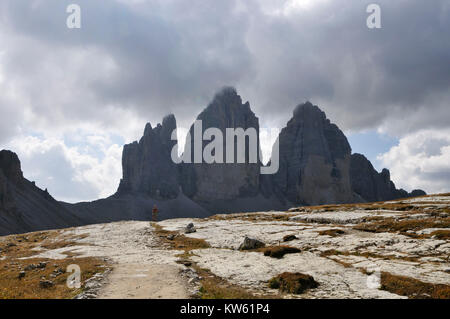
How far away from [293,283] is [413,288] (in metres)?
5.34

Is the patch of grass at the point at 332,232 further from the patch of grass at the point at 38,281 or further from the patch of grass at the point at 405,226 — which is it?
the patch of grass at the point at 38,281

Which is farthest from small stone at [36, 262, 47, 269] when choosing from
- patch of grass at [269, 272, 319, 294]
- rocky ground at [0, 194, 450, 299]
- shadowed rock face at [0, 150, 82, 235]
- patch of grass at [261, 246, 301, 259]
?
shadowed rock face at [0, 150, 82, 235]

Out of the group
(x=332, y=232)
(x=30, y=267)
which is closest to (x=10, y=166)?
(x=30, y=267)

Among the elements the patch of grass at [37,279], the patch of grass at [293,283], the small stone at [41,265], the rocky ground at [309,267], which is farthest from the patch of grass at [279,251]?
the small stone at [41,265]

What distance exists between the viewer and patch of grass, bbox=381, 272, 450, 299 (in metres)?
14.2

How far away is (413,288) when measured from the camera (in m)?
15.0

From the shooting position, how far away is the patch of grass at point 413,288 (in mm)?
14164

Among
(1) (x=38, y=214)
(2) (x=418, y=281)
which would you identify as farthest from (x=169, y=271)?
(1) (x=38, y=214)

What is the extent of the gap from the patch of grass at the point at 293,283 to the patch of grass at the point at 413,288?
336cm

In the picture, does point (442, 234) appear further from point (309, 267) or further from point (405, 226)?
point (309, 267)

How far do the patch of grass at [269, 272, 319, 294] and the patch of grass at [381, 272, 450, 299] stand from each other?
11.0ft

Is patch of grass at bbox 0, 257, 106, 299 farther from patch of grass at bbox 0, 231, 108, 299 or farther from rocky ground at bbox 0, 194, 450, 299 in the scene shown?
rocky ground at bbox 0, 194, 450, 299
